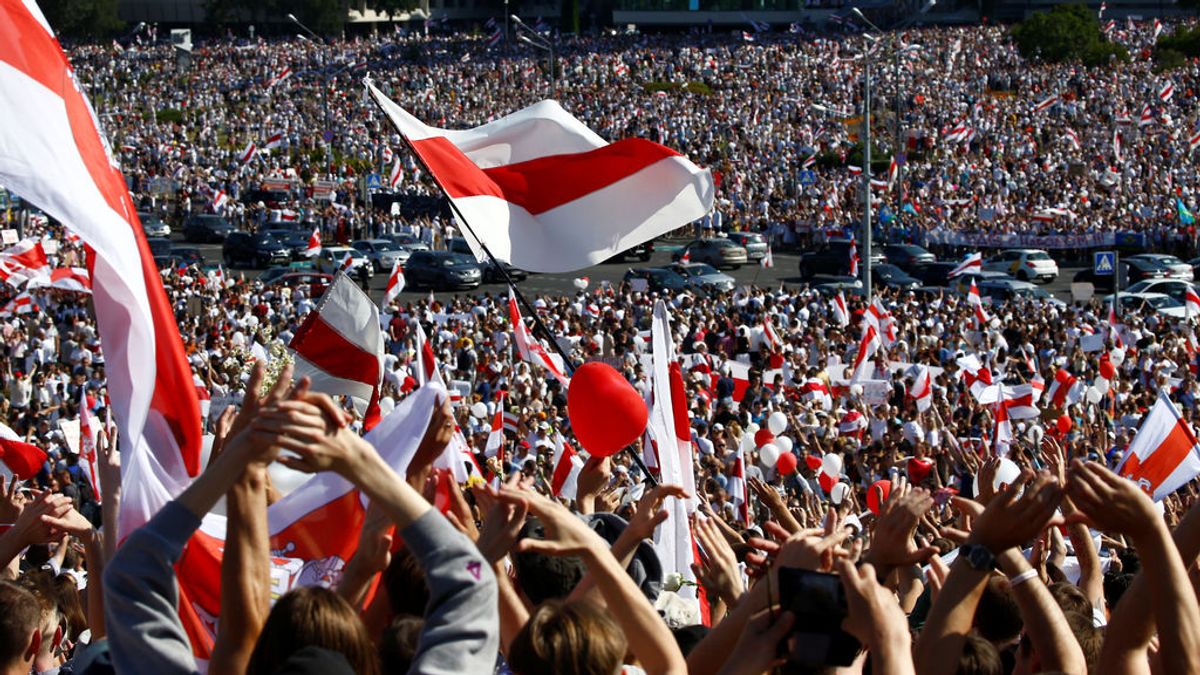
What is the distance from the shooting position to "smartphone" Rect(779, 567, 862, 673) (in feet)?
9.37

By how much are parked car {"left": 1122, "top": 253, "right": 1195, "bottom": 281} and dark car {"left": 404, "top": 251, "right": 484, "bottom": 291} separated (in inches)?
552

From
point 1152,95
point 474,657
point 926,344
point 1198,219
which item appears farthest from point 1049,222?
point 474,657

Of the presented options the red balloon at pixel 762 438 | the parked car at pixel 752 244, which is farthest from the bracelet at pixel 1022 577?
the parked car at pixel 752 244

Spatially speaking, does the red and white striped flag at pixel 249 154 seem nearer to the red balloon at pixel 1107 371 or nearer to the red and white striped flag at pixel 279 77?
the red and white striped flag at pixel 279 77

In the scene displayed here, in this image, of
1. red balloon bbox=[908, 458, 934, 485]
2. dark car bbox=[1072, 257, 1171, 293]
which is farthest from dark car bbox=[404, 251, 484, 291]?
red balloon bbox=[908, 458, 934, 485]

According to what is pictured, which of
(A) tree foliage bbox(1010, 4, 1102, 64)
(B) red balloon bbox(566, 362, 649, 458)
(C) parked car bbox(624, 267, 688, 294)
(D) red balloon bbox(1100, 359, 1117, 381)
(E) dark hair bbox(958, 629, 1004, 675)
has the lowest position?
(C) parked car bbox(624, 267, 688, 294)

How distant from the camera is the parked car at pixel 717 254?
1521 inches

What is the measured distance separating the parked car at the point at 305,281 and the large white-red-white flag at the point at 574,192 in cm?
1867

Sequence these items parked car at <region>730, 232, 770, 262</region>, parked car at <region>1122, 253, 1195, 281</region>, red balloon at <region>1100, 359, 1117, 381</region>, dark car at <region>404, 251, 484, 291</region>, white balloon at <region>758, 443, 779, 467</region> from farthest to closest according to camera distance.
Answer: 1. parked car at <region>730, 232, 770, 262</region>
2. dark car at <region>404, 251, 484, 291</region>
3. parked car at <region>1122, 253, 1195, 281</region>
4. red balloon at <region>1100, 359, 1117, 381</region>
5. white balloon at <region>758, 443, 779, 467</region>

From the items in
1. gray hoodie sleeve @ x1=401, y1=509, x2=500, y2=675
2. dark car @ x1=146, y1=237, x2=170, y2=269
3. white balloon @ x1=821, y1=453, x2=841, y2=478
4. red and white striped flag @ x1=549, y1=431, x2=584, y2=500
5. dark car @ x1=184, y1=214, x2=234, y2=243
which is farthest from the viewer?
dark car @ x1=184, y1=214, x2=234, y2=243

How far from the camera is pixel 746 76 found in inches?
2416

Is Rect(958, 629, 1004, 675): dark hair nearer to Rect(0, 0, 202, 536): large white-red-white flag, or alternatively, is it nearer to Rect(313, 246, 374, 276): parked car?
Rect(0, 0, 202, 536): large white-red-white flag

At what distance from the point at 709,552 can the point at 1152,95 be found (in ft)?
172

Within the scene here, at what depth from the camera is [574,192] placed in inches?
343
